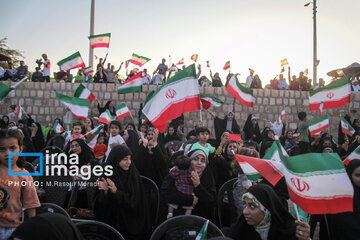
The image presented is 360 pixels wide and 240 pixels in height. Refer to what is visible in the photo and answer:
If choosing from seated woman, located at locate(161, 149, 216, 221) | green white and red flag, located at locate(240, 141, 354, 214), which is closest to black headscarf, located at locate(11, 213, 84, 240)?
green white and red flag, located at locate(240, 141, 354, 214)

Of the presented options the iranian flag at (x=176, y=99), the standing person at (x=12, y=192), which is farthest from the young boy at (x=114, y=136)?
the standing person at (x=12, y=192)

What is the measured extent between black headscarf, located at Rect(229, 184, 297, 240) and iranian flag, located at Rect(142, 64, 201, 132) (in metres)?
2.27

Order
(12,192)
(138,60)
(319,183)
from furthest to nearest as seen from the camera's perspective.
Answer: (138,60) < (12,192) < (319,183)

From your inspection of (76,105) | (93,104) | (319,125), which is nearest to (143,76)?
(93,104)

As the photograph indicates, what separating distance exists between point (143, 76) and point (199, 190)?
1140 cm

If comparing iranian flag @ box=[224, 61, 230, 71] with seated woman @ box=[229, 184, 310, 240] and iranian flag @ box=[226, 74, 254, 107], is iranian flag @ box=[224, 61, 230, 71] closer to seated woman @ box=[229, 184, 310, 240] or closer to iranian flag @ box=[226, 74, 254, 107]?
iranian flag @ box=[226, 74, 254, 107]

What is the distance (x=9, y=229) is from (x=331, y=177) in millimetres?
2437

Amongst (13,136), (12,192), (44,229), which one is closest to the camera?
(44,229)

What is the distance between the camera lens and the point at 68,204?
12.9 ft

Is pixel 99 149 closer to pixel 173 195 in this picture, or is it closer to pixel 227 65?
pixel 173 195

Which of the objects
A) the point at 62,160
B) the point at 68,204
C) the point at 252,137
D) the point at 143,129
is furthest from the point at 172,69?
the point at 68,204

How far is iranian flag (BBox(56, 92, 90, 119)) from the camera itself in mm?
7900

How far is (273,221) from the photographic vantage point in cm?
248

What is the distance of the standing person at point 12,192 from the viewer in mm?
2504
